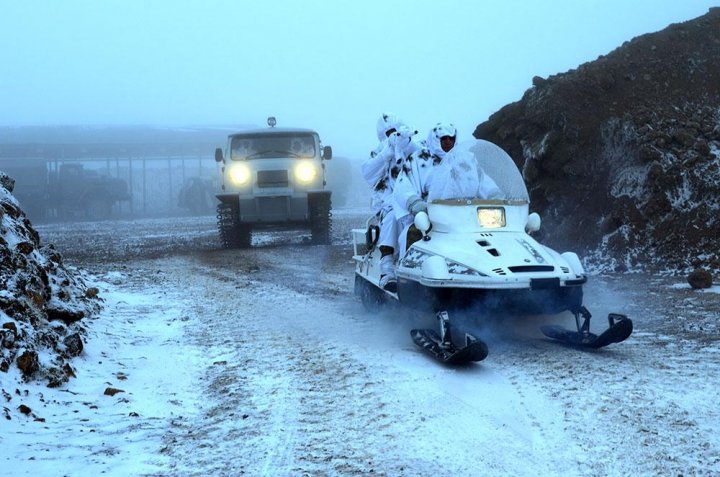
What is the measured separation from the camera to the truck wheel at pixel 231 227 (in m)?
18.4

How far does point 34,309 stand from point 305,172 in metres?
12.4

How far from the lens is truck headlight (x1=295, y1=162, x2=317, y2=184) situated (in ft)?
61.1

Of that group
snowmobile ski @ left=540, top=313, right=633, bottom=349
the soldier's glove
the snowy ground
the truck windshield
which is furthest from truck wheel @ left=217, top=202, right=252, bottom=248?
snowmobile ski @ left=540, top=313, right=633, bottom=349

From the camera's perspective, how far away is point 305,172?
1869 centimetres

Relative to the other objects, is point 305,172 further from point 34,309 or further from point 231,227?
point 34,309

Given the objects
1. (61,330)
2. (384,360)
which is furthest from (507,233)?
(61,330)

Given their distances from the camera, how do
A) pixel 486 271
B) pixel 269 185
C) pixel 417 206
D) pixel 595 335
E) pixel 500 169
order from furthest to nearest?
pixel 269 185 < pixel 417 206 < pixel 500 169 < pixel 595 335 < pixel 486 271

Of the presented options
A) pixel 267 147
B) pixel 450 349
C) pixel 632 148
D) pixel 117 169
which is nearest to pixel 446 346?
pixel 450 349

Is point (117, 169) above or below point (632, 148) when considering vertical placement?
above

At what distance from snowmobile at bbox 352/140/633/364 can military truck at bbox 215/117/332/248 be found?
1120cm

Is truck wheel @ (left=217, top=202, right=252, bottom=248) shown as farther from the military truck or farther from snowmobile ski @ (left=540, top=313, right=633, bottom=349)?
snowmobile ski @ (left=540, top=313, right=633, bottom=349)

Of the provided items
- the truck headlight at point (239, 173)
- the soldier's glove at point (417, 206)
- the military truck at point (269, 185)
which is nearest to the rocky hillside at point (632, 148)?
the military truck at point (269, 185)

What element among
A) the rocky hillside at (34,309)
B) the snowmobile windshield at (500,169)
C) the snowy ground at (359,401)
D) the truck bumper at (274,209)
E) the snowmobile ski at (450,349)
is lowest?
the snowy ground at (359,401)

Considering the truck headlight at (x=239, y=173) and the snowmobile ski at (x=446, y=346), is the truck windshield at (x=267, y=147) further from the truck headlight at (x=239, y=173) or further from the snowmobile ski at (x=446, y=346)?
the snowmobile ski at (x=446, y=346)
